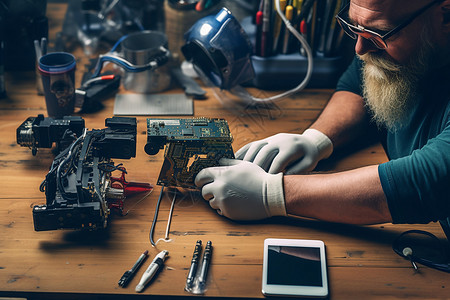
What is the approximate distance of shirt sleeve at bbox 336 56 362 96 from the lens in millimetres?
1427

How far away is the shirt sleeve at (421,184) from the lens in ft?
3.28

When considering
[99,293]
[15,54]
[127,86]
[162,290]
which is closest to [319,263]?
[162,290]

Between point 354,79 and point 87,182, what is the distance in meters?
0.79

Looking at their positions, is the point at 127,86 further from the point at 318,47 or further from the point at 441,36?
the point at 441,36

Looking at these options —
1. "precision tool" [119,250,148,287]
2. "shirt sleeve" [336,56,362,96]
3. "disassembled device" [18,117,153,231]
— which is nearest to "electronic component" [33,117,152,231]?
"disassembled device" [18,117,153,231]

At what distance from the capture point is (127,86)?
1.58m

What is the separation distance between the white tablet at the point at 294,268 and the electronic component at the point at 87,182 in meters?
0.36

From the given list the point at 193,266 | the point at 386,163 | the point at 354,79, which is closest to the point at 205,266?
the point at 193,266

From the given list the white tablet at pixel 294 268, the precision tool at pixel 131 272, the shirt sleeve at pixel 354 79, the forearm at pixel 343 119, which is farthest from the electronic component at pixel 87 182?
the shirt sleeve at pixel 354 79

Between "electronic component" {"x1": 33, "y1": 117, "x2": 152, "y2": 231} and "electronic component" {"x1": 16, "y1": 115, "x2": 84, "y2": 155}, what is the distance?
8 cm

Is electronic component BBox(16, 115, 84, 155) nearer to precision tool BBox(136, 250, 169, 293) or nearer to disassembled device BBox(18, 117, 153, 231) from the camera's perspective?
disassembled device BBox(18, 117, 153, 231)

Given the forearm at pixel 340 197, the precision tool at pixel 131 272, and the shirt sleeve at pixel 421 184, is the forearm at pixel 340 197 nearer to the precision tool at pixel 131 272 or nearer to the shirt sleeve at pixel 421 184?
the shirt sleeve at pixel 421 184

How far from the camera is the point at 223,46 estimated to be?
1.43 meters

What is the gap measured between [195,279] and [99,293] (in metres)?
0.18
